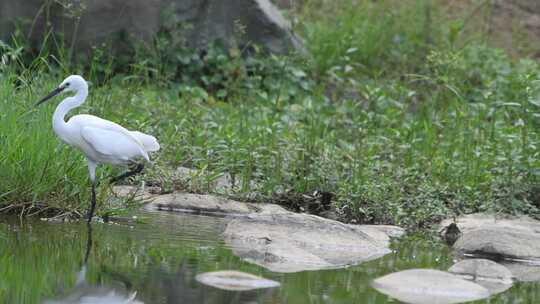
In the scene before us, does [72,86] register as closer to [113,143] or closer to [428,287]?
[113,143]

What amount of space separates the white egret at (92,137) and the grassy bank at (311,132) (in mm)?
253

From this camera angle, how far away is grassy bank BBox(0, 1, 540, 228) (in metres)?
7.16

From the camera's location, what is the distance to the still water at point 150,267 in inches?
202

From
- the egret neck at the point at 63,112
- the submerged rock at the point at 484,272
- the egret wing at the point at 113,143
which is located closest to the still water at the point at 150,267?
the submerged rock at the point at 484,272

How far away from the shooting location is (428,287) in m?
5.55

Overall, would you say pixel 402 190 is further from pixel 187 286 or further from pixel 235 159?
pixel 187 286

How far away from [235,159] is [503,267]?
280 centimetres

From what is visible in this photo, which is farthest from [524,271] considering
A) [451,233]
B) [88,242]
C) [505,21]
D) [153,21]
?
[505,21]

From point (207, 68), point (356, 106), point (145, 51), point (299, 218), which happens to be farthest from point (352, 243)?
point (207, 68)

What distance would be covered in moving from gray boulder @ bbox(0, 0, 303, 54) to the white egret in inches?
110

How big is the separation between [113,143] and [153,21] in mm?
4278

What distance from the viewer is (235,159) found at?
8367 millimetres

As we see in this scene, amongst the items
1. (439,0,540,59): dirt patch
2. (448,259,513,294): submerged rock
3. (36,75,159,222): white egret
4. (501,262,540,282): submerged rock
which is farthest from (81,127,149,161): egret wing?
(439,0,540,59): dirt patch

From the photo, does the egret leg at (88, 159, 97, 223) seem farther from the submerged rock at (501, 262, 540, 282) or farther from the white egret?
the submerged rock at (501, 262, 540, 282)
